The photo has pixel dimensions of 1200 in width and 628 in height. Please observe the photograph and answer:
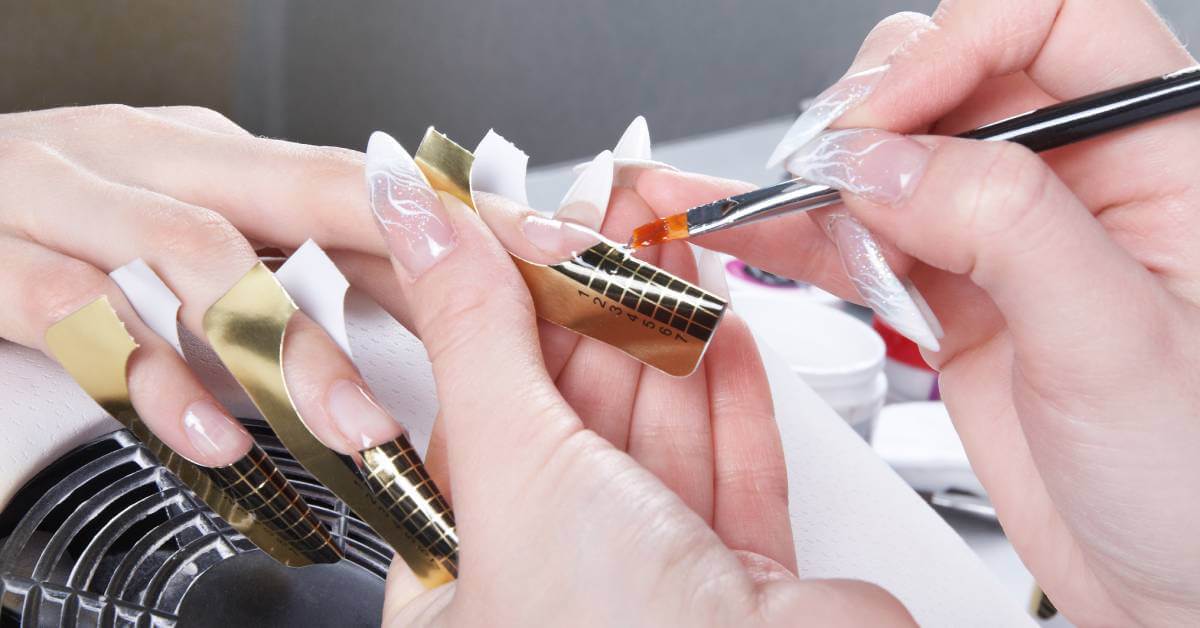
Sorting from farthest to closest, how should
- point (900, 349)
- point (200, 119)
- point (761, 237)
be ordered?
point (900, 349) < point (200, 119) < point (761, 237)

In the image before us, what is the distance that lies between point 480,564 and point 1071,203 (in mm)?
258

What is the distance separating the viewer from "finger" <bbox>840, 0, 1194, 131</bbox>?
416mm

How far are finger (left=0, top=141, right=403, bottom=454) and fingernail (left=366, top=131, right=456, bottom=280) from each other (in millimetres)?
65

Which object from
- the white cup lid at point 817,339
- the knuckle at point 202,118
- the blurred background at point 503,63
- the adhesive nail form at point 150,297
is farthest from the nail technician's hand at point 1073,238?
the blurred background at point 503,63

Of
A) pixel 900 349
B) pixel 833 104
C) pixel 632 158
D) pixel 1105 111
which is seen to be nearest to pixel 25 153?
pixel 632 158

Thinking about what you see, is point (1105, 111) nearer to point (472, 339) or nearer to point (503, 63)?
point (472, 339)

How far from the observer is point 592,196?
0.50 meters

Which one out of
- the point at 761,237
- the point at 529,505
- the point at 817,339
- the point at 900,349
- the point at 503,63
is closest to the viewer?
the point at 529,505

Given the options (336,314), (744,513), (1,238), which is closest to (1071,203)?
(744,513)

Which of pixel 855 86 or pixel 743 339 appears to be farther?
pixel 743 339

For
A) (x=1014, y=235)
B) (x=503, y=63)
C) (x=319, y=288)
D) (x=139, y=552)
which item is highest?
(x=1014, y=235)

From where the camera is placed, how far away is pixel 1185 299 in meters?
0.42

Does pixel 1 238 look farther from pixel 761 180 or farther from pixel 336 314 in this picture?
pixel 761 180

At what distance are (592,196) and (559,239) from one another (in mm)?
64
